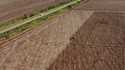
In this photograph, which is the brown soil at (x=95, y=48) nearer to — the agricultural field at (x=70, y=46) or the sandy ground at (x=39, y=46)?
the agricultural field at (x=70, y=46)

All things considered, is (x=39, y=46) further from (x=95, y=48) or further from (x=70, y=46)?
(x=95, y=48)

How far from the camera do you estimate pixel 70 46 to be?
7.89 metres

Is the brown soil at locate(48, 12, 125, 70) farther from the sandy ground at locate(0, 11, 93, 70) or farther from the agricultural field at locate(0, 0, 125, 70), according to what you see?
the sandy ground at locate(0, 11, 93, 70)

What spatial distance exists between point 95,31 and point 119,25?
1.45 metres

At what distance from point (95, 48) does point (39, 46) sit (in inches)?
78.6

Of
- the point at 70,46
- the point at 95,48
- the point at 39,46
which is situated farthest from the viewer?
the point at 39,46

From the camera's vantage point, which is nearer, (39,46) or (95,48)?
(95,48)

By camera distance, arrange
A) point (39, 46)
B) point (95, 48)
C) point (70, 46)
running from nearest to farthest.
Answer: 1. point (95, 48)
2. point (70, 46)
3. point (39, 46)

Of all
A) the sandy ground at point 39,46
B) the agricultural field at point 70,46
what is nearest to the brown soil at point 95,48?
the agricultural field at point 70,46

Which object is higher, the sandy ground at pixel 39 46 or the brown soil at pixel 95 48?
the sandy ground at pixel 39 46

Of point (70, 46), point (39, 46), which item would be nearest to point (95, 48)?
point (70, 46)

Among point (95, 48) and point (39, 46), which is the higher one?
point (39, 46)

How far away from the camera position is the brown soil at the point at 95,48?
6.37 m

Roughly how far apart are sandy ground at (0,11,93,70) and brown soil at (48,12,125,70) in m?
0.33
